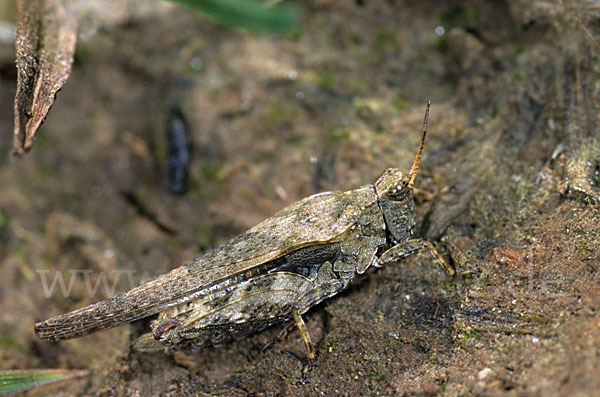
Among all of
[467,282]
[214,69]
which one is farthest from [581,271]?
[214,69]

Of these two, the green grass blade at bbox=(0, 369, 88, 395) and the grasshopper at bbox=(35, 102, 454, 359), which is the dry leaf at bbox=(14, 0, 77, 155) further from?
the green grass blade at bbox=(0, 369, 88, 395)

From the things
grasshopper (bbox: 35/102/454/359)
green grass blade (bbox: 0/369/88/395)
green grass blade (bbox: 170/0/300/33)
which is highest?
green grass blade (bbox: 170/0/300/33)

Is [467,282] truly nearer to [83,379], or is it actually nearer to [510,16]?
[510,16]

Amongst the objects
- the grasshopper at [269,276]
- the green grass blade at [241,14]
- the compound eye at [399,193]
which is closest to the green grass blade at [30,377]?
the grasshopper at [269,276]

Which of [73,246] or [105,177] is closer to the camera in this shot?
[73,246]

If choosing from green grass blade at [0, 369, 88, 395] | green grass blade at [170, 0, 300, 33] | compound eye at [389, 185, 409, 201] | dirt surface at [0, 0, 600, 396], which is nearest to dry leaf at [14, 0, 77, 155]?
green grass blade at [170, 0, 300, 33]

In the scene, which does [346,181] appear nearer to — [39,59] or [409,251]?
[409,251]
